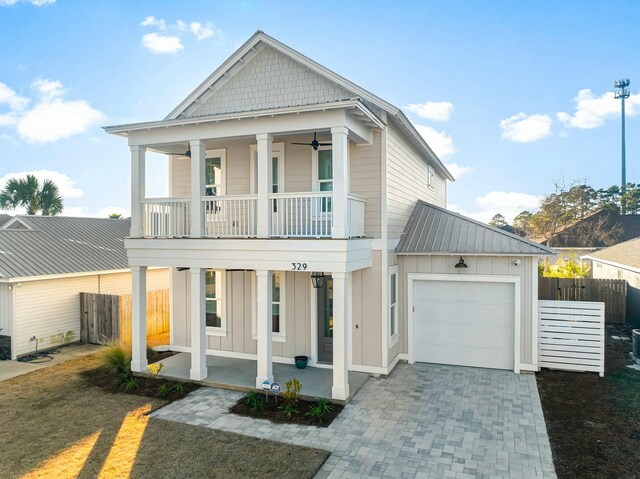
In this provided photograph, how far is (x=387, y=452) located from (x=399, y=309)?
4.82 m

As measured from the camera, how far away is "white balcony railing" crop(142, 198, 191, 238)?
10005mm

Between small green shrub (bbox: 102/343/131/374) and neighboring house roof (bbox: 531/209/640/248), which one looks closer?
small green shrub (bbox: 102/343/131/374)

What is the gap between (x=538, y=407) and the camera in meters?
8.01

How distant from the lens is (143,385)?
9406mm

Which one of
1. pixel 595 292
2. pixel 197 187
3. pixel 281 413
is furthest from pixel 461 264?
pixel 595 292

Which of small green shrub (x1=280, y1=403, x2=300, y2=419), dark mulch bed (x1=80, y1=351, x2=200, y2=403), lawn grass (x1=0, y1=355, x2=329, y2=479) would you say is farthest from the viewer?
dark mulch bed (x1=80, y1=351, x2=200, y2=403)

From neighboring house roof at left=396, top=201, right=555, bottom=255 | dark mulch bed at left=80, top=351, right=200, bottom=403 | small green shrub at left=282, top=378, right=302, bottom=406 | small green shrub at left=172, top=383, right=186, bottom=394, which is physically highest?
neighboring house roof at left=396, top=201, right=555, bottom=255

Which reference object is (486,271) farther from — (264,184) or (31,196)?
(31,196)

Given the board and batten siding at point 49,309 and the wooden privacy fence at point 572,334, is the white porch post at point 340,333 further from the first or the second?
the board and batten siding at point 49,309

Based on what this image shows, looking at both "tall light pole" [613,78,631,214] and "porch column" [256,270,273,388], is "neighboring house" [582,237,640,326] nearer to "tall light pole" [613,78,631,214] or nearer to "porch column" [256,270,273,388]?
"porch column" [256,270,273,388]

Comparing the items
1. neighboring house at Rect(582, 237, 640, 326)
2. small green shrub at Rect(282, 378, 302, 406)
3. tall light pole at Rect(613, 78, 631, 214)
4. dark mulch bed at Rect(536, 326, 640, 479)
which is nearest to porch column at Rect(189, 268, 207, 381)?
small green shrub at Rect(282, 378, 302, 406)

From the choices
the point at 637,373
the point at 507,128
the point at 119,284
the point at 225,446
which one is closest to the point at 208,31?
the point at 119,284

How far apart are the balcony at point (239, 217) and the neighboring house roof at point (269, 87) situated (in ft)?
6.49

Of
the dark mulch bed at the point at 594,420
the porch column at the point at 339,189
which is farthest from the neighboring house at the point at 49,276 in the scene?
the dark mulch bed at the point at 594,420
